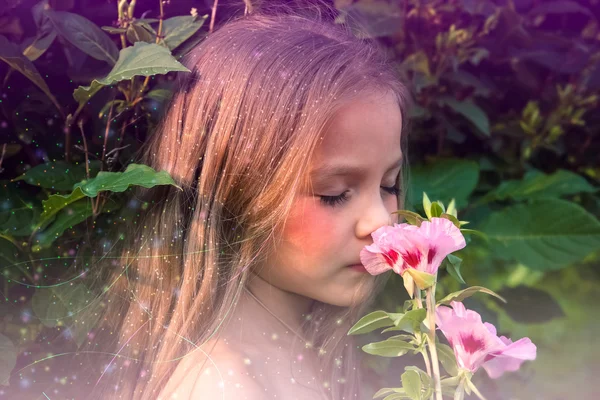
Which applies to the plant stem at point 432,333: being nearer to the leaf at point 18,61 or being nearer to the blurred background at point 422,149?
the blurred background at point 422,149

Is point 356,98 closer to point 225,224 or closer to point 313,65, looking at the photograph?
point 313,65

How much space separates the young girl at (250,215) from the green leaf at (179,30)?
30mm

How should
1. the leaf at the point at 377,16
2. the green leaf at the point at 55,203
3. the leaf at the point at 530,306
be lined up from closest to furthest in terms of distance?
the green leaf at the point at 55,203 → the leaf at the point at 377,16 → the leaf at the point at 530,306

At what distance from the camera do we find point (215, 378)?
611 millimetres

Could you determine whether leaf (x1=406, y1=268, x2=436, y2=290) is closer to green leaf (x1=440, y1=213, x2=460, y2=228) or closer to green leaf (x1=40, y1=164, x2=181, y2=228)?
green leaf (x1=440, y1=213, x2=460, y2=228)

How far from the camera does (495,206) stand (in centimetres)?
101

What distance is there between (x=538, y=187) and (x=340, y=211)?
477mm

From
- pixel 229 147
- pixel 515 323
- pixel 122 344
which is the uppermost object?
pixel 229 147

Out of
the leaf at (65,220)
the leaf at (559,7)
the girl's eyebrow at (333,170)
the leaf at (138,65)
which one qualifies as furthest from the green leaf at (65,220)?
the leaf at (559,7)

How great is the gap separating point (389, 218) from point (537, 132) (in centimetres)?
54

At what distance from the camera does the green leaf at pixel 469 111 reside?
913 millimetres

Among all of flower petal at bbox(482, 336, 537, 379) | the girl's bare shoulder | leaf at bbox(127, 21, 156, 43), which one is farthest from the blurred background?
flower petal at bbox(482, 336, 537, 379)

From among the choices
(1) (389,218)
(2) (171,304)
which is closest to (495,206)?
(1) (389,218)

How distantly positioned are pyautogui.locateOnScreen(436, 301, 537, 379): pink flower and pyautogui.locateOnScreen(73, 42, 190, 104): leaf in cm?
31
